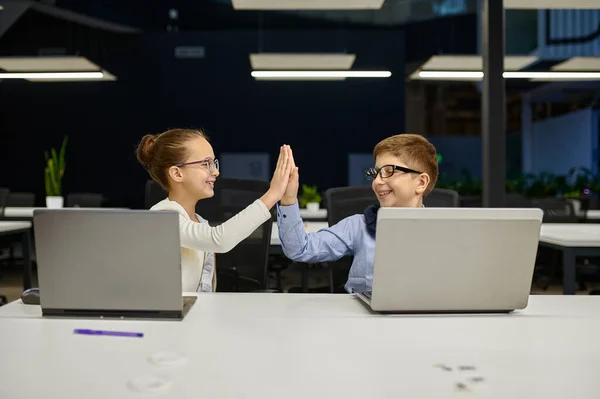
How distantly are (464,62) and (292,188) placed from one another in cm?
449

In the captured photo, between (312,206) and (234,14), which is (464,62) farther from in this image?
(234,14)

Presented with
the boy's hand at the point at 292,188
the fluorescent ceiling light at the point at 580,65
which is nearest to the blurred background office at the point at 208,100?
the fluorescent ceiling light at the point at 580,65

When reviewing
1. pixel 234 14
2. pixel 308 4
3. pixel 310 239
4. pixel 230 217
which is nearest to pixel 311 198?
pixel 308 4

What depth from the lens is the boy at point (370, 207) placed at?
170cm

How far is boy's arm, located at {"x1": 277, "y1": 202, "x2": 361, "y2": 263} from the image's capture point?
1.69m

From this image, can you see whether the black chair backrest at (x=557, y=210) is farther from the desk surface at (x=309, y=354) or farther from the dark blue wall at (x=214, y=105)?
the desk surface at (x=309, y=354)

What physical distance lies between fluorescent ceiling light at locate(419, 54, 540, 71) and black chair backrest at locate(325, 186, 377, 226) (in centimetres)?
332

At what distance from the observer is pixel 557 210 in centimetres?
531

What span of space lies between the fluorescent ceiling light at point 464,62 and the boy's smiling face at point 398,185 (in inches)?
156

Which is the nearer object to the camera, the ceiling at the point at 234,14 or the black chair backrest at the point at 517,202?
the black chair backrest at the point at 517,202

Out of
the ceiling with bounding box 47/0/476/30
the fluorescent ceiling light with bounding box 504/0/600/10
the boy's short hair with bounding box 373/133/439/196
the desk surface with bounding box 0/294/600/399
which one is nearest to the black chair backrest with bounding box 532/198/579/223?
the fluorescent ceiling light with bounding box 504/0/600/10

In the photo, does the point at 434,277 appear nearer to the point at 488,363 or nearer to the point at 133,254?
the point at 488,363

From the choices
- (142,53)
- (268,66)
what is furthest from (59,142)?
(268,66)

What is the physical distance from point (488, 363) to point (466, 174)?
8.03 m
